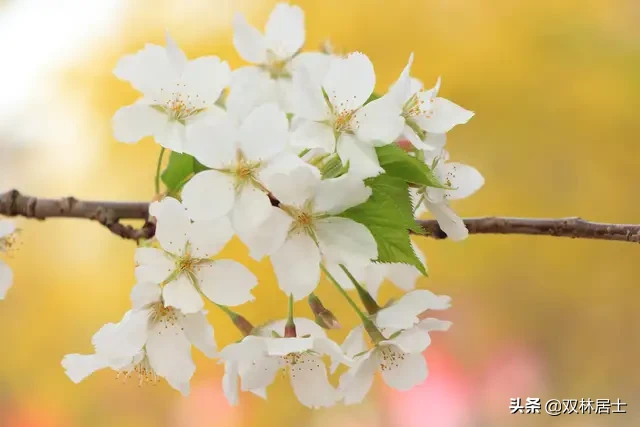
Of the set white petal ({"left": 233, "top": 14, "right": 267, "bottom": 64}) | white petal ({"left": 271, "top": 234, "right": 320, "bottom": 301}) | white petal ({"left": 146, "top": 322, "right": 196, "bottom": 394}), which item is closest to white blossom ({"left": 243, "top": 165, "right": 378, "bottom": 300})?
white petal ({"left": 271, "top": 234, "right": 320, "bottom": 301})

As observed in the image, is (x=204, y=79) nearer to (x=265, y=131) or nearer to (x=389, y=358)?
(x=265, y=131)

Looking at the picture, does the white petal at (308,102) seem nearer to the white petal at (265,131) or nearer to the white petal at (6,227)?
the white petal at (265,131)

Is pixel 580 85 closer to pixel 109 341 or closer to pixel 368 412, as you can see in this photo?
pixel 368 412

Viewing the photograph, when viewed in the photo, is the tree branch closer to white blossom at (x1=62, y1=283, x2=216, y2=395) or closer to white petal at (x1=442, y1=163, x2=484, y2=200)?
white petal at (x1=442, y1=163, x2=484, y2=200)

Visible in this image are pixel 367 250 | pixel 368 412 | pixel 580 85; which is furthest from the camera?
pixel 580 85

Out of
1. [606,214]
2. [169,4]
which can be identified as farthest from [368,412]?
[169,4]
